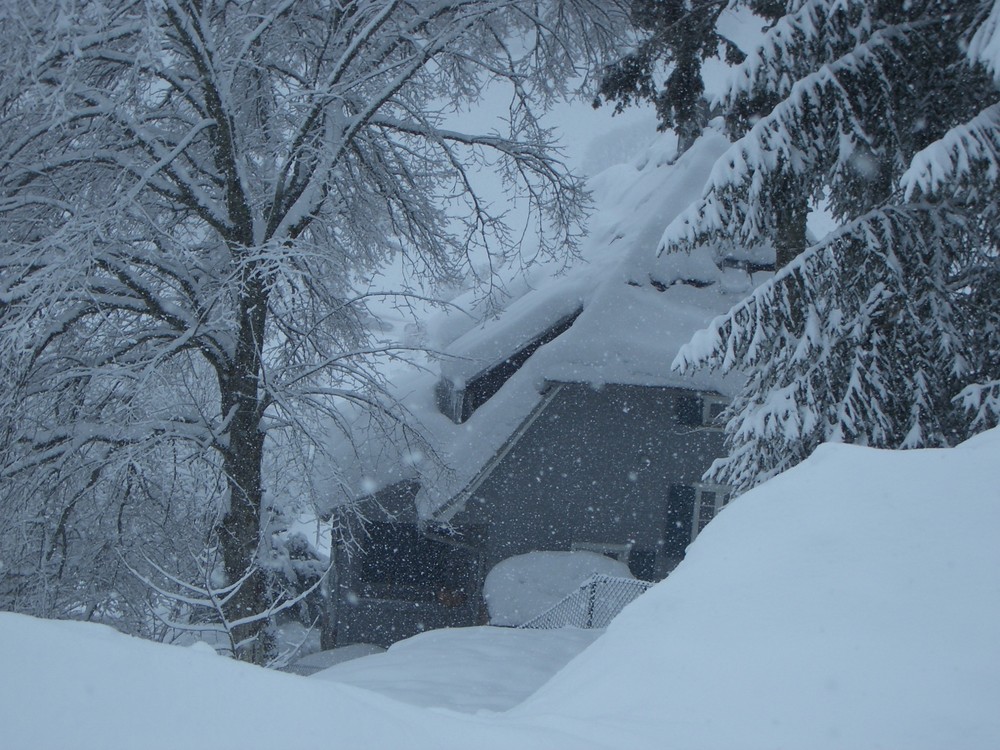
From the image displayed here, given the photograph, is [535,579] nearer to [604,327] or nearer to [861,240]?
[604,327]

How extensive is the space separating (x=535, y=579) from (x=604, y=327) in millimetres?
4147

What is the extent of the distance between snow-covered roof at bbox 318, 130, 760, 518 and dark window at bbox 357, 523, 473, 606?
3100mm

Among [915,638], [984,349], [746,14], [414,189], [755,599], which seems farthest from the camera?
[414,189]

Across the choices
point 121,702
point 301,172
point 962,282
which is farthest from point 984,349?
point 121,702

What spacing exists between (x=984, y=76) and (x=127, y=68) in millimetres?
7855

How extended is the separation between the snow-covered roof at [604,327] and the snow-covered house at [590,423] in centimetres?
3

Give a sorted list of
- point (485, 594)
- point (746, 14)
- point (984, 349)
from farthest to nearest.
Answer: point (485, 594), point (746, 14), point (984, 349)

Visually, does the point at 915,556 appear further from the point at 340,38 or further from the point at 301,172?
the point at 340,38

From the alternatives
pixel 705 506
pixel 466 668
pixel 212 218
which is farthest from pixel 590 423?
pixel 466 668

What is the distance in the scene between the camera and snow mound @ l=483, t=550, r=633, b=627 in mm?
12516

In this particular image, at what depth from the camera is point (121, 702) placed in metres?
1.77

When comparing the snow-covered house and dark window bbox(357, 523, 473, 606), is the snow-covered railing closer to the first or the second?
the snow-covered house

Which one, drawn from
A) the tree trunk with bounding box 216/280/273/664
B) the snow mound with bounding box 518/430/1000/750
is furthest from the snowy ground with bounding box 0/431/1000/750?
the tree trunk with bounding box 216/280/273/664

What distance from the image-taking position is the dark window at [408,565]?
53.6 ft
